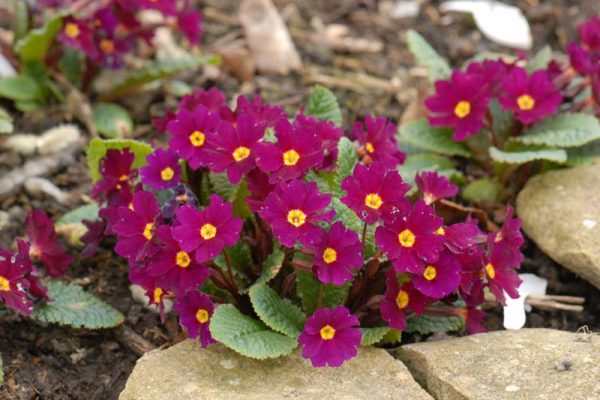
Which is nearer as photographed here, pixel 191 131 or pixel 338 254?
pixel 338 254

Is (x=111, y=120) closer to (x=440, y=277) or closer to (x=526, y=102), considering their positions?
(x=526, y=102)

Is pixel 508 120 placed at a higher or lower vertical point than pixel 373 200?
lower

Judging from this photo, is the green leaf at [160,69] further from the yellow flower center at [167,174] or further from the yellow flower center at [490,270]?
the yellow flower center at [490,270]

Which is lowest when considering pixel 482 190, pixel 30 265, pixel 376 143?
pixel 482 190

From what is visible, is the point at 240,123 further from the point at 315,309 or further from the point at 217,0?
the point at 217,0

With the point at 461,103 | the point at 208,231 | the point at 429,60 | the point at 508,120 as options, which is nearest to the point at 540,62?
the point at 508,120

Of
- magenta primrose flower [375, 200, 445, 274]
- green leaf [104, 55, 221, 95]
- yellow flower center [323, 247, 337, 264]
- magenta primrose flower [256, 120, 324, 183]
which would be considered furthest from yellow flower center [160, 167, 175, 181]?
green leaf [104, 55, 221, 95]

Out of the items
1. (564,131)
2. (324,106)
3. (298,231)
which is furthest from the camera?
(564,131)
